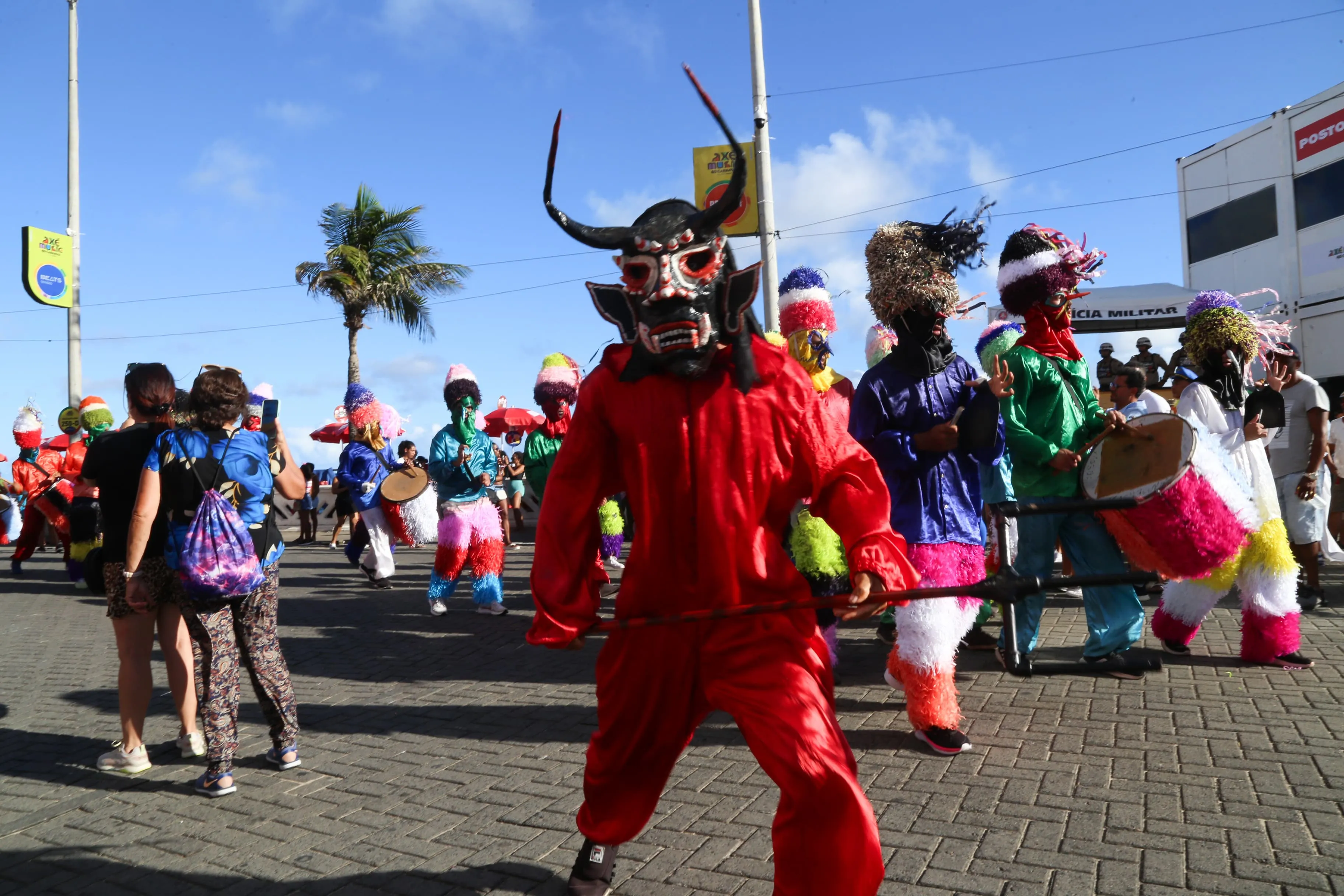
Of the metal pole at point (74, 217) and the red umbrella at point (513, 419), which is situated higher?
the metal pole at point (74, 217)

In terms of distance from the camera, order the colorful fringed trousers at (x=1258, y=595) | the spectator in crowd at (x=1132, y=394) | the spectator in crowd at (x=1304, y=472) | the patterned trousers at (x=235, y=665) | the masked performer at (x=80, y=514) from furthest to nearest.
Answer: the masked performer at (x=80, y=514) → the spectator in crowd at (x=1132, y=394) → the spectator in crowd at (x=1304, y=472) → the colorful fringed trousers at (x=1258, y=595) → the patterned trousers at (x=235, y=665)

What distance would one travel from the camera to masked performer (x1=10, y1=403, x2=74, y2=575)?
43.4 feet

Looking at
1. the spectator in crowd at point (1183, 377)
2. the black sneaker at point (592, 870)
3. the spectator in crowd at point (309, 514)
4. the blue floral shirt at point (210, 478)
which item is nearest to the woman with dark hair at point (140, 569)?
the blue floral shirt at point (210, 478)

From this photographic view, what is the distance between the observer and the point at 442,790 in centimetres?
423

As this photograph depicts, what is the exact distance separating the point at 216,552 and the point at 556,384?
624 cm

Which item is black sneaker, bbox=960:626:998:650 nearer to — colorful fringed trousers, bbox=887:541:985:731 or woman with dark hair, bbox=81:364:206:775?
colorful fringed trousers, bbox=887:541:985:731

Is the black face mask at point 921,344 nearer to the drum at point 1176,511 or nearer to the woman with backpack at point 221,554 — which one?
the drum at point 1176,511

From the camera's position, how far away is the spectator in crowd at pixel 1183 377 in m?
6.46

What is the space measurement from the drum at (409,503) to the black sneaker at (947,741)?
250 inches

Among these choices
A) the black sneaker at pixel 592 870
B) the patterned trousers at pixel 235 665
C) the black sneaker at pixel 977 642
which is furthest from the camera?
the black sneaker at pixel 977 642

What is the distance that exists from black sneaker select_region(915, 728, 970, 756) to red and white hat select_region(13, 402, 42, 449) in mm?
15363

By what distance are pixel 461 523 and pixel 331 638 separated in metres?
1.47

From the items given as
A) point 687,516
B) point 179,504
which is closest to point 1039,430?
point 687,516

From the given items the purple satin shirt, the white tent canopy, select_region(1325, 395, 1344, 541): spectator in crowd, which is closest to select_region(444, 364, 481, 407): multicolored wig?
the purple satin shirt
